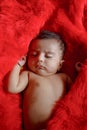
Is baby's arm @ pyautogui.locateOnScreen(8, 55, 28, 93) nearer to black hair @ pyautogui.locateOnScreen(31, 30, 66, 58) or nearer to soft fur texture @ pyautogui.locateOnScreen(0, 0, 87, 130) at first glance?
soft fur texture @ pyautogui.locateOnScreen(0, 0, 87, 130)

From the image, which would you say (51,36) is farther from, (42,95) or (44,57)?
(42,95)

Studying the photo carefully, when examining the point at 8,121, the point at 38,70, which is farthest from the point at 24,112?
the point at 38,70

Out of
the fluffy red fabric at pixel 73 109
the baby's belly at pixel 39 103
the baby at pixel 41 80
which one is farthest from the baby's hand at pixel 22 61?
the fluffy red fabric at pixel 73 109

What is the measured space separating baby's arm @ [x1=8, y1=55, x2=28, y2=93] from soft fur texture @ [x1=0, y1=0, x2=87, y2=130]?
0.02 metres

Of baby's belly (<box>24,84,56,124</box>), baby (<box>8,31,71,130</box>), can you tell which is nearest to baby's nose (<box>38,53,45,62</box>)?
baby (<box>8,31,71,130</box>)

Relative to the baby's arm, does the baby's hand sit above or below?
above

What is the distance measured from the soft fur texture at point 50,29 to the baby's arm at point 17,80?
0.08 ft

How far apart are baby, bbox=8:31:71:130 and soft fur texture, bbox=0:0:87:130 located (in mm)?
29

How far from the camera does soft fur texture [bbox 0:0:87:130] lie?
109 cm

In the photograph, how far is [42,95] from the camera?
1.15 metres

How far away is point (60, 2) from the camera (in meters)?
1.24

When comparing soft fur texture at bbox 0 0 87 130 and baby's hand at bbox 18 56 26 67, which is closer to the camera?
soft fur texture at bbox 0 0 87 130

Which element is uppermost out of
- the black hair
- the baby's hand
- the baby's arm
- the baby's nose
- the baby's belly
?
the black hair

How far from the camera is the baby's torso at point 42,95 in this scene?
1132mm
